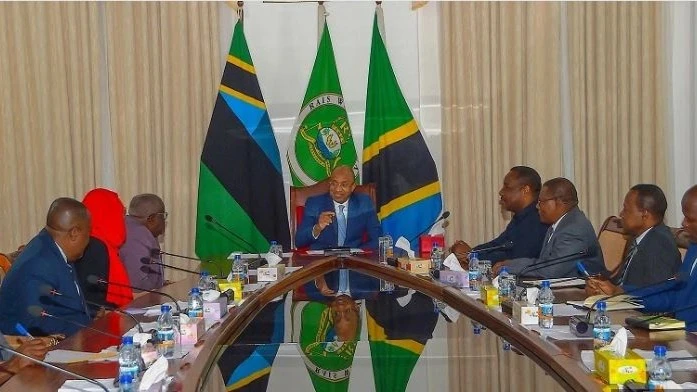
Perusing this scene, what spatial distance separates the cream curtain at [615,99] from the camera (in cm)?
655

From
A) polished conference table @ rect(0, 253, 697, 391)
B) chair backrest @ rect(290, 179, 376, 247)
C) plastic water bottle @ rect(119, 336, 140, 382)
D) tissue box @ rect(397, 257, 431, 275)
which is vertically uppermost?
chair backrest @ rect(290, 179, 376, 247)

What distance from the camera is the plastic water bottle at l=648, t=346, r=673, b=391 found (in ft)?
7.25

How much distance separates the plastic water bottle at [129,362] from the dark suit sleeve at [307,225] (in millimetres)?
3094

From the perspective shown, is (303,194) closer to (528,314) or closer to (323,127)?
(323,127)

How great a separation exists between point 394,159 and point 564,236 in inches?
86.2

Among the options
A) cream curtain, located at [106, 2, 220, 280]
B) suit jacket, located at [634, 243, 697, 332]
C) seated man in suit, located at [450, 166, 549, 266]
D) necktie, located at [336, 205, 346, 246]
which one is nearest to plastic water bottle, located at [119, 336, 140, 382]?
suit jacket, located at [634, 243, 697, 332]

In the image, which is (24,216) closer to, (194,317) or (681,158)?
(194,317)

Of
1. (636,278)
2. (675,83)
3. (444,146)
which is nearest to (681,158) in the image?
(675,83)

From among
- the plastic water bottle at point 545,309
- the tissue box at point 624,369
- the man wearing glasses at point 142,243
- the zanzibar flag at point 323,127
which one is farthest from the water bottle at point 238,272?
the zanzibar flag at point 323,127

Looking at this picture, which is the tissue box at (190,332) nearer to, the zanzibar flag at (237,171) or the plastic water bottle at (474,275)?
the plastic water bottle at (474,275)

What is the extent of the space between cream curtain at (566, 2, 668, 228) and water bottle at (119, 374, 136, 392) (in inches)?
192

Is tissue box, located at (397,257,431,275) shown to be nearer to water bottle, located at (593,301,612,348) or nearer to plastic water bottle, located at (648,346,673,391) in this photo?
water bottle, located at (593,301,612,348)

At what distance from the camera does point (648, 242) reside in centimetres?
392

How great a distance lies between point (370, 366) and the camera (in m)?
2.78
